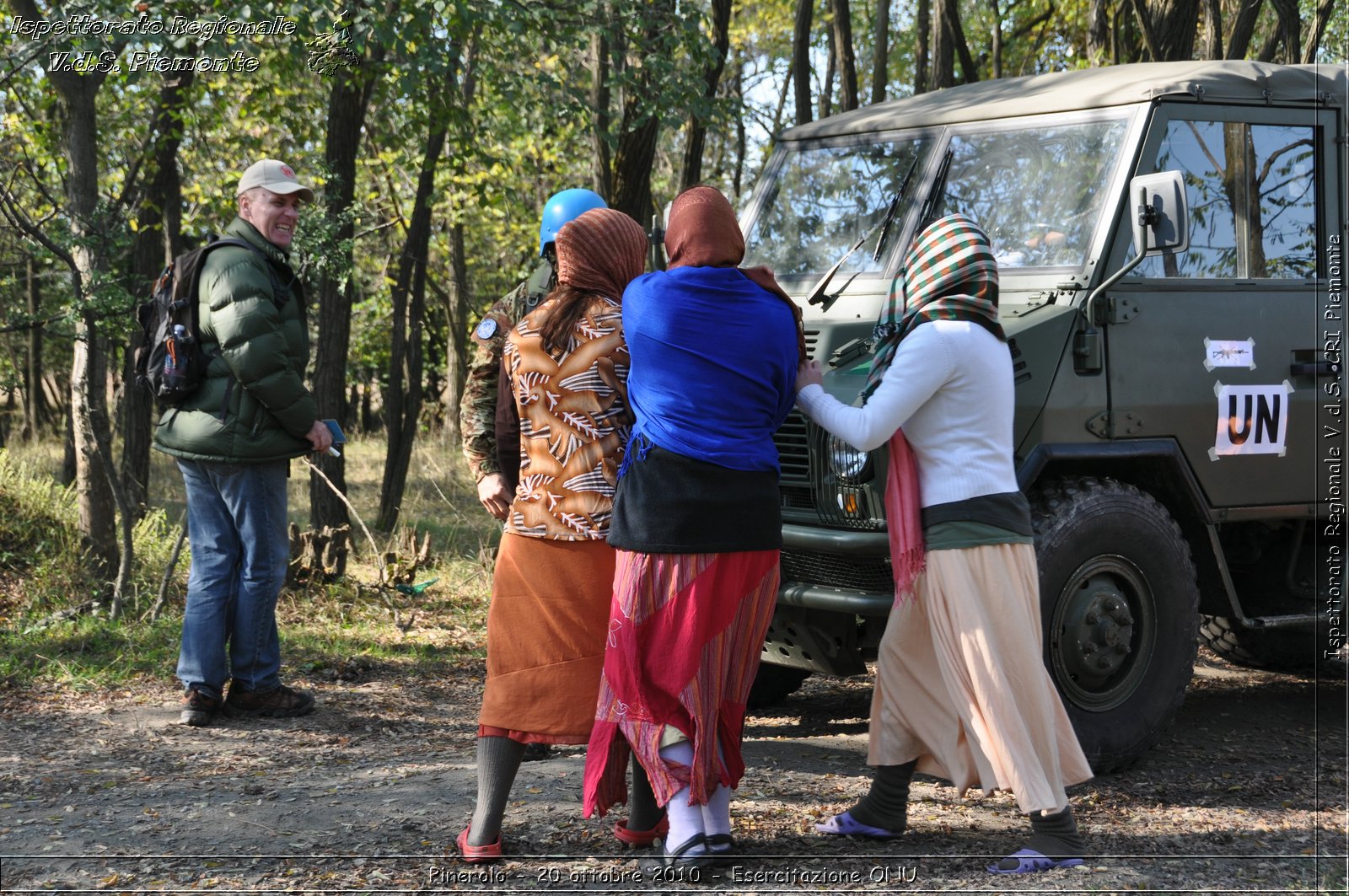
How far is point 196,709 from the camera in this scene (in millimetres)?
5391

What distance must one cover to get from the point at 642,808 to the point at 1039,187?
293cm

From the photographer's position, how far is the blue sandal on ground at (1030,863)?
3756 millimetres

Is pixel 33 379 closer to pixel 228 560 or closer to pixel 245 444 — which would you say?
pixel 228 560

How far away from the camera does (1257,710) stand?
6.37m

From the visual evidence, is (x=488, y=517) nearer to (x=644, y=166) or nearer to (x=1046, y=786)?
(x=644, y=166)

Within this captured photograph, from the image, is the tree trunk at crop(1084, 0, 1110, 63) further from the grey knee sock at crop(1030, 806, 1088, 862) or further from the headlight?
the grey knee sock at crop(1030, 806, 1088, 862)

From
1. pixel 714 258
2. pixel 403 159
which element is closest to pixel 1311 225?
pixel 714 258

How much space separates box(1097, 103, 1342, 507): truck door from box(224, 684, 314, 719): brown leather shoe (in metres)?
3.55

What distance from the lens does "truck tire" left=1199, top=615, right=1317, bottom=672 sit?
6.91 meters

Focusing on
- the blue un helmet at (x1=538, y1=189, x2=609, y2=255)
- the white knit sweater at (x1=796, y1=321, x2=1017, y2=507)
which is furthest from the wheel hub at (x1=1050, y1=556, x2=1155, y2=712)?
the blue un helmet at (x1=538, y1=189, x2=609, y2=255)

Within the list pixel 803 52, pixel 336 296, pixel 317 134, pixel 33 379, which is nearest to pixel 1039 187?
pixel 336 296

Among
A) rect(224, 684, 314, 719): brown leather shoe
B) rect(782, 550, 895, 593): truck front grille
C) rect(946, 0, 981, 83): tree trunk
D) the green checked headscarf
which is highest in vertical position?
rect(946, 0, 981, 83): tree trunk

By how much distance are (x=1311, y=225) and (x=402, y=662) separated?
476 cm

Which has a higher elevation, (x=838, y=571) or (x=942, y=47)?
(x=942, y=47)
